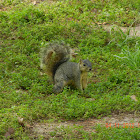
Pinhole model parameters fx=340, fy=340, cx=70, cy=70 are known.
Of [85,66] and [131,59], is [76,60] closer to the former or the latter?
[131,59]

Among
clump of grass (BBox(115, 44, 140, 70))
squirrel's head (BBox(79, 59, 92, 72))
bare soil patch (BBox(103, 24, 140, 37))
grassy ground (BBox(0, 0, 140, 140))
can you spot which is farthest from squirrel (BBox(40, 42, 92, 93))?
bare soil patch (BBox(103, 24, 140, 37))

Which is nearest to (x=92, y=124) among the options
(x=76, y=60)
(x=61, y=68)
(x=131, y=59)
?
(x=61, y=68)

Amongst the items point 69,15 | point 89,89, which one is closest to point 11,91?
point 89,89

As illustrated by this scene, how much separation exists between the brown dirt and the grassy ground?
0.13 m

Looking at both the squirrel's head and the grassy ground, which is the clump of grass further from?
the squirrel's head

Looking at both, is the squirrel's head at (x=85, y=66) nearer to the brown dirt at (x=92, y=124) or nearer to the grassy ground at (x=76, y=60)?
the grassy ground at (x=76, y=60)

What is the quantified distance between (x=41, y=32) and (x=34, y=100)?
10.5ft

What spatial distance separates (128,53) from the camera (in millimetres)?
7840

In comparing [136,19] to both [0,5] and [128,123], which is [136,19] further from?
[128,123]

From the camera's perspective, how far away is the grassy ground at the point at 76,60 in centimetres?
556

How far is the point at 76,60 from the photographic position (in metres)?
8.18

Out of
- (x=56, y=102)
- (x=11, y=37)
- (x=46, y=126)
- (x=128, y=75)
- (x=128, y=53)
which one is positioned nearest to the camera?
(x=46, y=126)

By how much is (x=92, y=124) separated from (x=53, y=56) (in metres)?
1.98

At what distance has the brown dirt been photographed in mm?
4961
